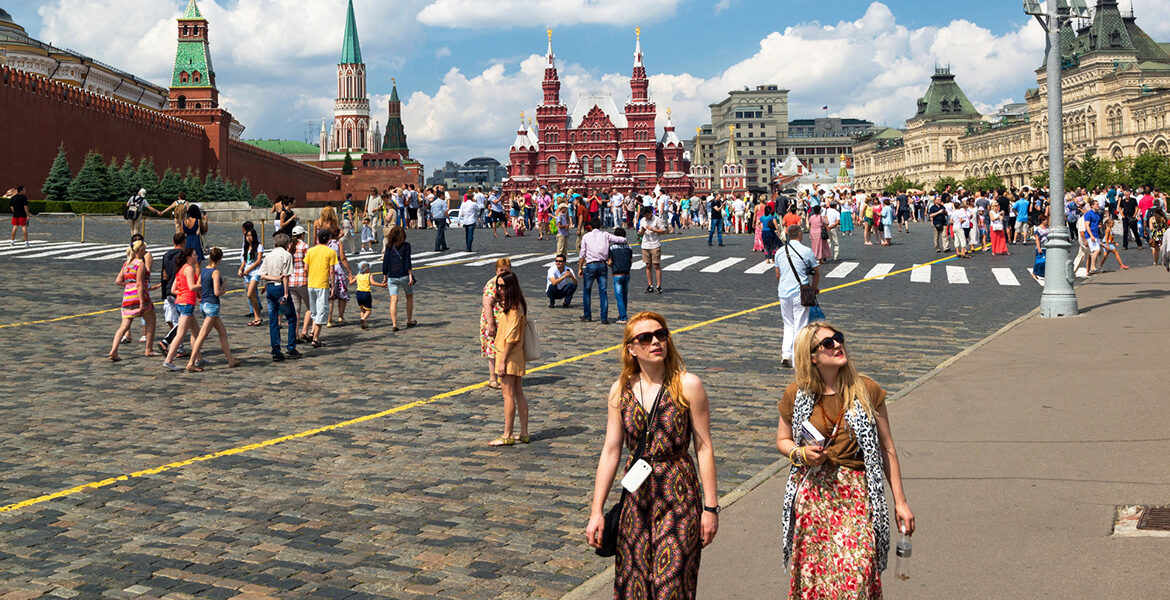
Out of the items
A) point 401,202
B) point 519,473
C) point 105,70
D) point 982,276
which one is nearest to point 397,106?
point 105,70

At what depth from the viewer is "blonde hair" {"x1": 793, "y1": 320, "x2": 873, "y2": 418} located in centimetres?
503

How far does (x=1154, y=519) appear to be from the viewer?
7.41m

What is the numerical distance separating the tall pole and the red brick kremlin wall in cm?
4147

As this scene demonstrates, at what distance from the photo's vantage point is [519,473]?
934 centimetres

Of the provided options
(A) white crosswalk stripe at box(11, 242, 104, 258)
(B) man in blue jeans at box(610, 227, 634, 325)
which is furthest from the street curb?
(A) white crosswalk stripe at box(11, 242, 104, 258)

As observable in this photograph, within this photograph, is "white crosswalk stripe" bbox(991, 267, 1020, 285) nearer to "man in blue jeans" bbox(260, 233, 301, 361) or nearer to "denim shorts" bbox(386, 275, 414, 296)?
"denim shorts" bbox(386, 275, 414, 296)

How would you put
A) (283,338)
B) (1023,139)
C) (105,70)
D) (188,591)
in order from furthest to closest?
(1023,139) → (105,70) → (283,338) → (188,591)

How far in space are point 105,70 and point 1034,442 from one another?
9649cm

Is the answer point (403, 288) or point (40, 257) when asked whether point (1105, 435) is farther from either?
point (40, 257)

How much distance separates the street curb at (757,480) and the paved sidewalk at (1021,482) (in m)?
0.06

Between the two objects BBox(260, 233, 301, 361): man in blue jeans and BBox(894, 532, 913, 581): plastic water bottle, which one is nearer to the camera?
BBox(894, 532, 913, 581): plastic water bottle

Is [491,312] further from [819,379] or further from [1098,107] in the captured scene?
[1098,107]

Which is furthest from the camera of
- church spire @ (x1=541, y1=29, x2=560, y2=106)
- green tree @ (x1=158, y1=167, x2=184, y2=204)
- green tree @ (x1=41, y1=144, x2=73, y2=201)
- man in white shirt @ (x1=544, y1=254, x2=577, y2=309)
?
church spire @ (x1=541, y1=29, x2=560, y2=106)

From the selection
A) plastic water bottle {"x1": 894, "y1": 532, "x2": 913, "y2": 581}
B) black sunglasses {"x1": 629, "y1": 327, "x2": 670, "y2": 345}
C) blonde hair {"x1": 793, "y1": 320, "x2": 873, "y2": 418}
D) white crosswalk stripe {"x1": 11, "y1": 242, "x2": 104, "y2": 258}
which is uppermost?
white crosswalk stripe {"x1": 11, "y1": 242, "x2": 104, "y2": 258}
